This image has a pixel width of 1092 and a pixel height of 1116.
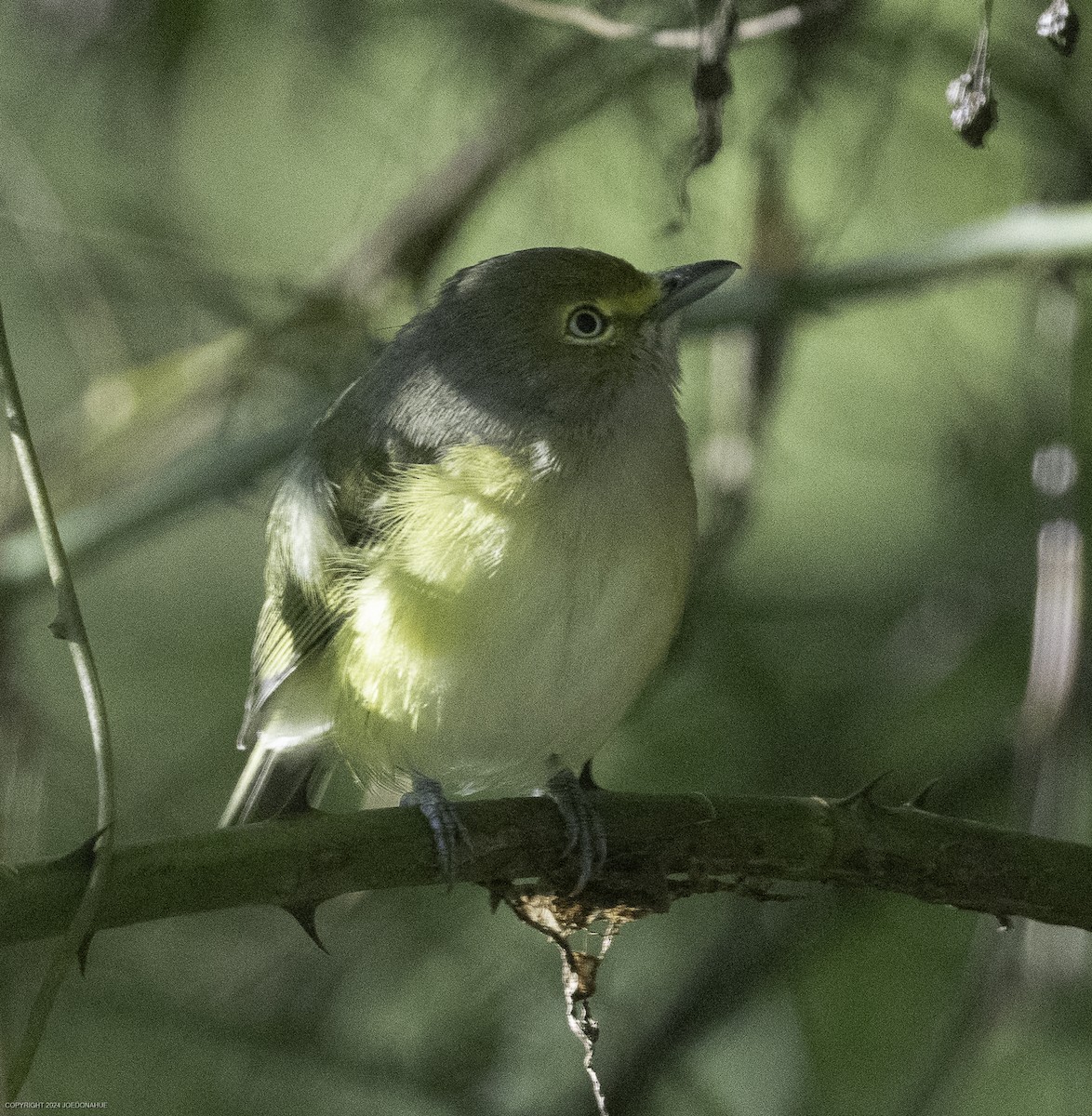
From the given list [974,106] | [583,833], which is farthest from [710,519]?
[974,106]

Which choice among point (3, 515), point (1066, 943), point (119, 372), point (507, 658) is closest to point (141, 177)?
point (119, 372)

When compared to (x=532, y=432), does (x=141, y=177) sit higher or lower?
higher

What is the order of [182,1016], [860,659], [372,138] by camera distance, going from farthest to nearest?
[372,138] → [860,659] → [182,1016]

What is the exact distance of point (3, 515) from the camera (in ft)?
16.1

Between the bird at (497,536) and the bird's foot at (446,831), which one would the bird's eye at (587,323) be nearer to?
the bird at (497,536)

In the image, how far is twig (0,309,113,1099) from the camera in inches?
87.3

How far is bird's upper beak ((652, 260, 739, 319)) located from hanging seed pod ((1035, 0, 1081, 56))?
4.38ft

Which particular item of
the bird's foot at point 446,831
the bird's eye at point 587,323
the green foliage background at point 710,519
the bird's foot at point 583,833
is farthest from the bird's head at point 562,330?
the bird's foot at point 446,831

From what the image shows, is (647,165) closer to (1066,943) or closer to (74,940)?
(1066,943)

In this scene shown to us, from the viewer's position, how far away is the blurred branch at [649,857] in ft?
8.15

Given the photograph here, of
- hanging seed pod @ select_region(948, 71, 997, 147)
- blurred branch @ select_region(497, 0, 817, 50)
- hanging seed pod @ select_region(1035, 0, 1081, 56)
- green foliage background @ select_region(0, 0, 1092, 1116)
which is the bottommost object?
green foliage background @ select_region(0, 0, 1092, 1116)

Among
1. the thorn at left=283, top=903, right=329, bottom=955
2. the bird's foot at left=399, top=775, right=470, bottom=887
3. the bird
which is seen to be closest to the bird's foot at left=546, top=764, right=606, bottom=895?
the bird

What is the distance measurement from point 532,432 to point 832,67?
2.04 m

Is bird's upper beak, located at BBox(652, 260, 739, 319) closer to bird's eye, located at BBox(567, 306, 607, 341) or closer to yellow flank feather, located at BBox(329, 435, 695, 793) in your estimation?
bird's eye, located at BBox(567, 306, 607, 341)
